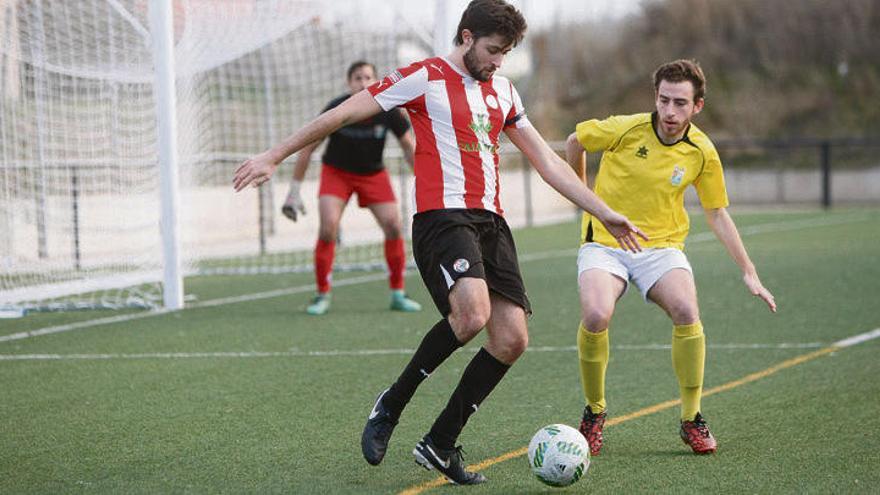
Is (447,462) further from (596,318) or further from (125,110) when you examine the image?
(125,110)

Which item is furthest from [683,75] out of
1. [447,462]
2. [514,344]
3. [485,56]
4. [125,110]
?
[125,110]

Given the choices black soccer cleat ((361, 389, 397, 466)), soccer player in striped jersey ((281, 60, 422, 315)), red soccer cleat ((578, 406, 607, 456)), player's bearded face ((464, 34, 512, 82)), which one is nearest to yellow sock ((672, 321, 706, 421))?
red soccer cleat ((578, 406, 607, 456))

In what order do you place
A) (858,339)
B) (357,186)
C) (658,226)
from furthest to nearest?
(357,186) → (858,339) → (658,226)

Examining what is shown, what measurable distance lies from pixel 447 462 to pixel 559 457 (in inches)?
17.4

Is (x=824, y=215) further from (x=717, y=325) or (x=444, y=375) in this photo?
(x=444, y=375)

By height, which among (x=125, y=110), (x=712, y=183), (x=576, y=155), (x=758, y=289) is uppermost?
(x=125, y=110)

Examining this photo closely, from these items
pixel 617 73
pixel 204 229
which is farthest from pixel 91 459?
pixel 617 73

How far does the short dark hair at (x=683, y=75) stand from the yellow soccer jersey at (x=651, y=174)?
242mm

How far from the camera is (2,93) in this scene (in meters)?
11.4

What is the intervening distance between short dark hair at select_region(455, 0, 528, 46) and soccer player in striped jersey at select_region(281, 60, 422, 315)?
5515mm

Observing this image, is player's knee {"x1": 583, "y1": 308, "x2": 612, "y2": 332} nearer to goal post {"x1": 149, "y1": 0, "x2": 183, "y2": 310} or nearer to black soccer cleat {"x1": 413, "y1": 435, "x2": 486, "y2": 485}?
black soccer cleat {"x1": 413, "y1": 435, "x2": 486, "y2": 485}

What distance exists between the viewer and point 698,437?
5.42m

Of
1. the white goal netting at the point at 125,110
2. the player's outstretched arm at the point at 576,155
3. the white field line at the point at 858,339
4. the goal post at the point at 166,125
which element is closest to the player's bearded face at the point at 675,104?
the player's outstretched arm at the point at 576,155

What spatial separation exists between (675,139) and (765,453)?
1484mm
